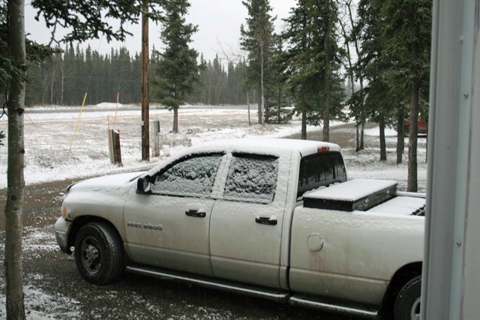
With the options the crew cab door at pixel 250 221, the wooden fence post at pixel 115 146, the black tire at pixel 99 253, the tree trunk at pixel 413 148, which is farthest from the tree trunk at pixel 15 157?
the wooden fence post at pixel 115 146

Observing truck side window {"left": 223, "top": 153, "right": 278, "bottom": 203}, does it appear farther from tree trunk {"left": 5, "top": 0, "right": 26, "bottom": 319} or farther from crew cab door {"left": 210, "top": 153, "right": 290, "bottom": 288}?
tree trunk {"left": 5, "top": 0, "right": 26, "bottom": 319}

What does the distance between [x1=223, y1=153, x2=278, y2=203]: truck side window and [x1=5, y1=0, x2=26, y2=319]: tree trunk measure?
2010mm

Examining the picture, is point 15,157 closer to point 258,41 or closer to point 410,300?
point 410,300

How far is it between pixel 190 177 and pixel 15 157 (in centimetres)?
188

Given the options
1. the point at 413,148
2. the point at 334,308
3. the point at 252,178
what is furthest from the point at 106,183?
the point at 413,148

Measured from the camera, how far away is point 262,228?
4.55 meters

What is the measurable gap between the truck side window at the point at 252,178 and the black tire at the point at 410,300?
1.48 metres

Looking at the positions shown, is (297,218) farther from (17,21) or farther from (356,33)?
(356,33)

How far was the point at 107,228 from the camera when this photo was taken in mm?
5672

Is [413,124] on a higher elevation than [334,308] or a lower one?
higher

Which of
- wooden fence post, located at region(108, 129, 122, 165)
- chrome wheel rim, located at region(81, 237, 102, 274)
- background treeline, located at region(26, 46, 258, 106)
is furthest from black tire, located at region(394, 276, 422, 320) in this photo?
background treeline, located at region(26, 46, 258, 106)

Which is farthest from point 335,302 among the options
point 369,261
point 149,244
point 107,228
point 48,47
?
point 48,47

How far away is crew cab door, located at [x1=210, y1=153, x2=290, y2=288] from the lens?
14.9 feet

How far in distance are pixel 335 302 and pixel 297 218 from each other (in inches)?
33.5
